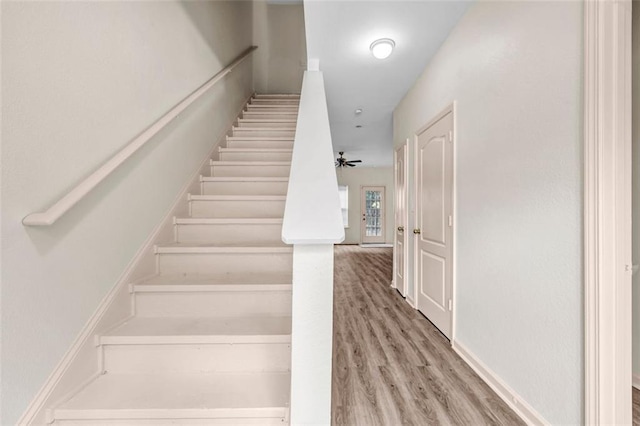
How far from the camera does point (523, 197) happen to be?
1.56 meters

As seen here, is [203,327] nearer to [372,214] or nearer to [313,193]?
[313,193]

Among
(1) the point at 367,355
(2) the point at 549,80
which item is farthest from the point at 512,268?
(1) the point at 367,355

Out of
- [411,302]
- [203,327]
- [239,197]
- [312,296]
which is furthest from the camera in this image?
[411,302]

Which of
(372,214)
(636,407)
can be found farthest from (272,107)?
(372,214)

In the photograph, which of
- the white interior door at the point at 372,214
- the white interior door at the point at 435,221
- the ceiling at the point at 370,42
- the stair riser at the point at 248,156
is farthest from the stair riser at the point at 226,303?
the white interior door at the point at 372,214

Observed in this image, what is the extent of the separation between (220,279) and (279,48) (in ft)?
17.3

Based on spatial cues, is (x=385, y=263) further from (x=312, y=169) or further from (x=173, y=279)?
(x=312, y=169)

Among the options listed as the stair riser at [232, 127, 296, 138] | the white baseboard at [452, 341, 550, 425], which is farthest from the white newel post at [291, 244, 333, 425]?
the stair riser at [232, 127, 296, 138]

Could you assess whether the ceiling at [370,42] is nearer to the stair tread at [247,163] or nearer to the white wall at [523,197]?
the white wall at [523,197]

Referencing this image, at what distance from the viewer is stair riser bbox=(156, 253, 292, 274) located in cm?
179

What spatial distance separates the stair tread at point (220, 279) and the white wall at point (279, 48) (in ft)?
15.2

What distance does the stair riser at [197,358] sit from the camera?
1.31 m

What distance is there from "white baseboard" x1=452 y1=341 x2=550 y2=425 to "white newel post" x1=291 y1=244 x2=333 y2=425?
1.29 m

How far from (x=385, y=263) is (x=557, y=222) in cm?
512
